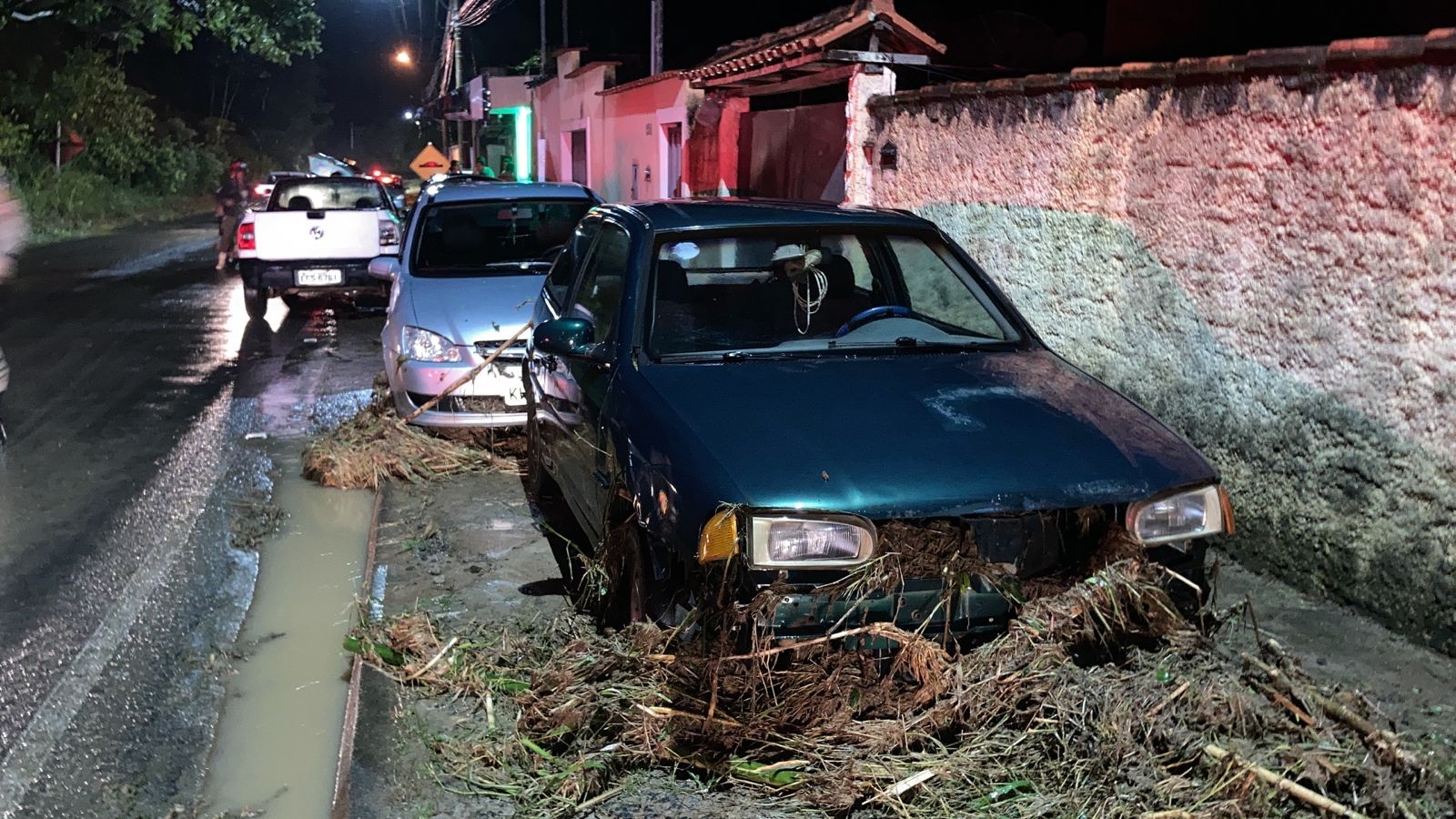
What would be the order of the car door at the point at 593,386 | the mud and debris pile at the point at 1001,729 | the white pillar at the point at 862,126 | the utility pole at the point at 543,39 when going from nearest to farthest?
1. the mud and debris pile at the point at 1001,729
2. the car door at the point at 593,386
3. the white pillar at the point at 862,126
4. the utility pole at the point at 543,39

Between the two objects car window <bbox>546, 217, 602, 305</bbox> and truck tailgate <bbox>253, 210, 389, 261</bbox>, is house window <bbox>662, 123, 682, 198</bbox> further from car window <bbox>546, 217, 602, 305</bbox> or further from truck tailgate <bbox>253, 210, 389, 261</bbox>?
car window <bbox>546, 217, 602, 305</bbox>

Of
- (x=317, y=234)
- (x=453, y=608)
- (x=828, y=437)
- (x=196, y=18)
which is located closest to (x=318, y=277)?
(x=317, y=234)

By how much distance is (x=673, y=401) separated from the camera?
4.21 m

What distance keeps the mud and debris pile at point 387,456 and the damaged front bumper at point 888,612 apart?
430cm

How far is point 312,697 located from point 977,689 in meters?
2.57

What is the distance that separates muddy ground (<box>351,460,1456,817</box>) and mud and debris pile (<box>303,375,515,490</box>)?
6.5 inches

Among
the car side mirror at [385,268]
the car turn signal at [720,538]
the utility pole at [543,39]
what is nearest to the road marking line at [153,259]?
the utility pole at [543,39]

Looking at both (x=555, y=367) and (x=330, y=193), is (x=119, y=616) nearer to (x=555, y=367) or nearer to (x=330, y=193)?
(x=555, y=367)

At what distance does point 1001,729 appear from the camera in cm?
353

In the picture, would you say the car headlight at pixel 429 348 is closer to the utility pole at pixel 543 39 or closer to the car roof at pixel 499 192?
the car roof at pixel 499 192

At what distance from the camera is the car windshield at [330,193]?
16.0 metres

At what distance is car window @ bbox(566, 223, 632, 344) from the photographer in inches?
203

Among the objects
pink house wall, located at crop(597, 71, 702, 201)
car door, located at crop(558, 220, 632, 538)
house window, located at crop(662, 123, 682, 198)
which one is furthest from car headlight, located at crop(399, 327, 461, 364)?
house window, located at crop(662, 123, 682, 198)

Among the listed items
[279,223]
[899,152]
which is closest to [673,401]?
[899,152]
